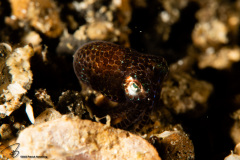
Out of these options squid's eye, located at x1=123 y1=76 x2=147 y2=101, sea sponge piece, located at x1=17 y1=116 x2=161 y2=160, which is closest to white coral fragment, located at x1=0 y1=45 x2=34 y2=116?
sea sponge piece, located at x1=17 y1=116 x2=161 y2=160

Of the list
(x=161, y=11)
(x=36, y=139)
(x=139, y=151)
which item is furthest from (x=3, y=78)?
(x=161, y=11)

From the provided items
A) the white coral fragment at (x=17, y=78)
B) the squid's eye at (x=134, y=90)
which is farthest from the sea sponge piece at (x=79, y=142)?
the white coral fragment at (x=17, y=78)

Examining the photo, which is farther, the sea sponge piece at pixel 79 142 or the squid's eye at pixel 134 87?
the squid's eye at pixel 134 87

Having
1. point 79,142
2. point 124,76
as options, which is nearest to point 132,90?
point 124,76

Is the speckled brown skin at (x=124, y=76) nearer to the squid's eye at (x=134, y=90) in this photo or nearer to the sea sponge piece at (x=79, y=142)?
the squid's eye at (x=134, y=90)

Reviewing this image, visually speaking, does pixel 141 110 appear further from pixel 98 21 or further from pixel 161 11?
pixel 161 11
